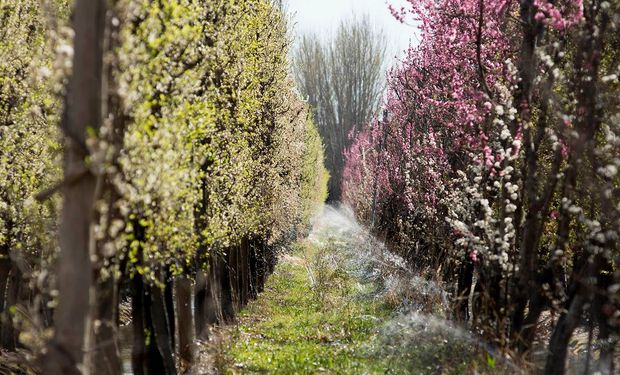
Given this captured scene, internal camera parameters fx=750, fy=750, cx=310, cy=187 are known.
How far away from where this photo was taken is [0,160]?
13188mm

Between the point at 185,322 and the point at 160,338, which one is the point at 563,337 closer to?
the point at 160,338

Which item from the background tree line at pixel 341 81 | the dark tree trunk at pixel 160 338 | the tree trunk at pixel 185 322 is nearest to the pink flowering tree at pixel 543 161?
the dark tree trunk at pixel 160 338

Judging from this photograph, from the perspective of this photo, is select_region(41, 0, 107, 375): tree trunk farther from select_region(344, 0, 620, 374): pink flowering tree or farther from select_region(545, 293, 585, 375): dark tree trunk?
select_region(545, 293, 585, 375): dark tree trunk

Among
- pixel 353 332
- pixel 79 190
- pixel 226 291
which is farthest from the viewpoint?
pixel 226 291

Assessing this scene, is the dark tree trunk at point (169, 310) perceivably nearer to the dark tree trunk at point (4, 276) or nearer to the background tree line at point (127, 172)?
the background tree line at point (127, 172)

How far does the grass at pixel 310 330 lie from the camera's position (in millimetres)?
13922

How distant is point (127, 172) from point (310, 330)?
37.4 feet

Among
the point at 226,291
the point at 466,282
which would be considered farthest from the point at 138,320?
the point at 226,291

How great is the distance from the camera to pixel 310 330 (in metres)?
19.0

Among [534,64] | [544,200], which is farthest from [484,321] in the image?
[534,64]

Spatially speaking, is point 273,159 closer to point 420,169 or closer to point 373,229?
point 420,169

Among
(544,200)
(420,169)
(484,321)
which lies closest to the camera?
(544,200)

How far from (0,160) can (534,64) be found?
9.10 metres

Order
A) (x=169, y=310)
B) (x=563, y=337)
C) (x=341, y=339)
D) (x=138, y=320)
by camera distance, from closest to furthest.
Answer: (x=563, y=337), (x=138, y=320), (x=169, y=310), (x=341, y=339)
